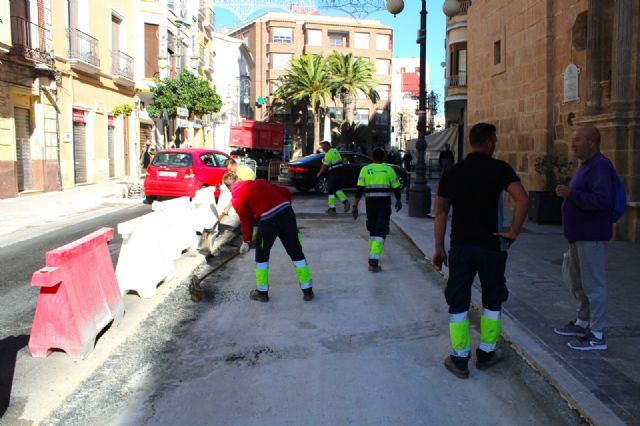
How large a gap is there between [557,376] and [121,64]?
1016 inches

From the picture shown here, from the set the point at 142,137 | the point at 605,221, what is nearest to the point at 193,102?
the point at 142,137

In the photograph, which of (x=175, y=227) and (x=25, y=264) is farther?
(x=25, y=264)

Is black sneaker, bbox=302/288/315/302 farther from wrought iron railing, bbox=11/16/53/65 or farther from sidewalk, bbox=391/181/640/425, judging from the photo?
wrought iron railing, bbox=11/16/53/65

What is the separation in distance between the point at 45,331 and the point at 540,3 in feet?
39.5

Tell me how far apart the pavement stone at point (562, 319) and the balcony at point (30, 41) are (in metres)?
8.44

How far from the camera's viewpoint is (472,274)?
4121 mm

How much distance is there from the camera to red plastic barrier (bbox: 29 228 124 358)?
13.6ft

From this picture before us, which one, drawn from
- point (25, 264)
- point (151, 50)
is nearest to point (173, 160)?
point (25, 264)

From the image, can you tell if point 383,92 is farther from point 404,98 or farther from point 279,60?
point 404,98

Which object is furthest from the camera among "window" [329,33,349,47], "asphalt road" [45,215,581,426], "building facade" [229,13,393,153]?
"window" [329,33,349,47]

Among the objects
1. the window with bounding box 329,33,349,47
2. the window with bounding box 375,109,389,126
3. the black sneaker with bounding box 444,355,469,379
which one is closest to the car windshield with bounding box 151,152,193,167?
the black sneaker with bounding box 444,355,469,379

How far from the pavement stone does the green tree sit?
14.8 m

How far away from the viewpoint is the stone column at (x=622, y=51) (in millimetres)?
8977

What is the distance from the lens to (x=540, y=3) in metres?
12.7
